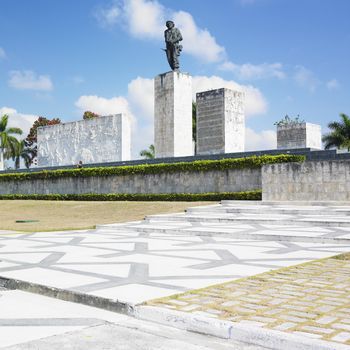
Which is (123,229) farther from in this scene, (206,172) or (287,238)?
(206,172)

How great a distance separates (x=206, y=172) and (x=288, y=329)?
1486 cm

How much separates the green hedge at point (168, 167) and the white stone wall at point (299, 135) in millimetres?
4648

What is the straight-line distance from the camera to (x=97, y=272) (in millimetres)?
5176

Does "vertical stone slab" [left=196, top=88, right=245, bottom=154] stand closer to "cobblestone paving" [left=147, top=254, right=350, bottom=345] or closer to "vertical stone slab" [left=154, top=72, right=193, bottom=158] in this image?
"vertical stone slab" [left=154, top=72, right=193, bottom=158]

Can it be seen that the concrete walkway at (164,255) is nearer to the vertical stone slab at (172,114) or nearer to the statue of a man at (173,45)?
the vertical stone slab at (172,114)

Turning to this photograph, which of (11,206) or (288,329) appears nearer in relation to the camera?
(288,329)

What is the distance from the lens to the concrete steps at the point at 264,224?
26.7ft

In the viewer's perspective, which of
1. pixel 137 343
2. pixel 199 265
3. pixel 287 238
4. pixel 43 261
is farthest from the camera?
pixel 287 238

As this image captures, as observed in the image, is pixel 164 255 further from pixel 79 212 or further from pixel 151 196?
pixel 151 196

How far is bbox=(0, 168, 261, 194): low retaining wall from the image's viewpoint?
1692cm

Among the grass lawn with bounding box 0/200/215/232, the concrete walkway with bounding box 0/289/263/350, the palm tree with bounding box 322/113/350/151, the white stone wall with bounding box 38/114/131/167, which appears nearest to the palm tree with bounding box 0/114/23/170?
the white stone wall with bounding box 38/114/131/167

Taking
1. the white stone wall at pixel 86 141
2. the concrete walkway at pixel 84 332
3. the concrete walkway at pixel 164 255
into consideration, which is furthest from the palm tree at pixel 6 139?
the concrete walkway at pixel 84 332

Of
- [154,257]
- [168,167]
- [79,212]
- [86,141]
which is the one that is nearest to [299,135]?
[168,167]

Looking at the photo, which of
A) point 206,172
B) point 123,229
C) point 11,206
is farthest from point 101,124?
point 123,229
